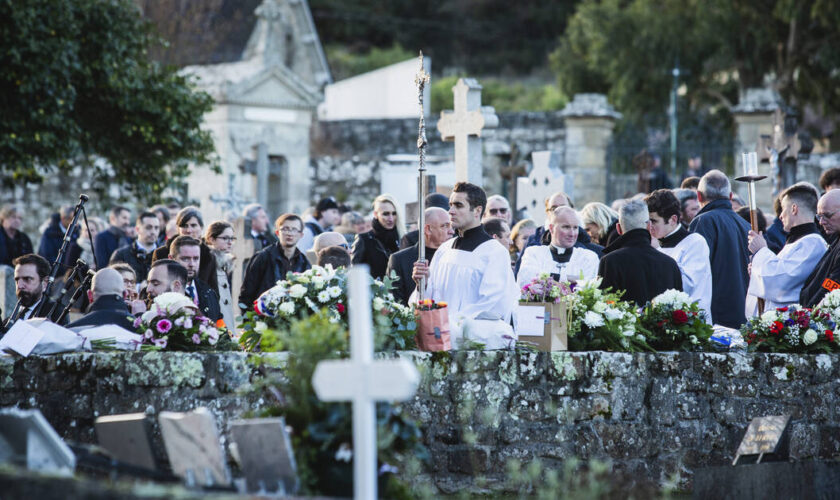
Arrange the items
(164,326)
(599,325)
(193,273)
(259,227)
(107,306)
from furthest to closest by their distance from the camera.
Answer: (259,227)
(193,273)
(107,306)
(599,325)
(164,326)

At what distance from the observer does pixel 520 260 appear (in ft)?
29.0

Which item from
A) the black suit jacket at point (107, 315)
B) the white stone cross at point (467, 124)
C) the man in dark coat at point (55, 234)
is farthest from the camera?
the man in dark coat at point (55, 234)

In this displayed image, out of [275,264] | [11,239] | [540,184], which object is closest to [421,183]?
[275,264]

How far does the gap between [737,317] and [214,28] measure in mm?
23392

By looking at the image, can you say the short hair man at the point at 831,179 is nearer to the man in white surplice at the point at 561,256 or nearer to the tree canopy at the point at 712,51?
the man in white surplice at the point at 561,256

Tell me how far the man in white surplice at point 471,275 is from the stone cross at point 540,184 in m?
6.46

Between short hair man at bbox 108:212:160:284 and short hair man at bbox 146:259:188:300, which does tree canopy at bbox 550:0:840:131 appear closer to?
short hair man at bbox 108:212:160:284

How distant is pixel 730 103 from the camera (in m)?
26.7

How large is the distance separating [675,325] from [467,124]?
204 inches

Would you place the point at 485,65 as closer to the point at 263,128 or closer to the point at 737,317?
the point at 263,128

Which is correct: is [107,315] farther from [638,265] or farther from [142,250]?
[142,250]

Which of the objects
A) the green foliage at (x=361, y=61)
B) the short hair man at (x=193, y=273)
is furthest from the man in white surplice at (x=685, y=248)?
the green foliage at (x=361, y=61)

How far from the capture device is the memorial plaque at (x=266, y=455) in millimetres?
3990

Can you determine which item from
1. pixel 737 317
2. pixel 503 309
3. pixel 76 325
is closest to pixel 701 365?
pixel 503 309
